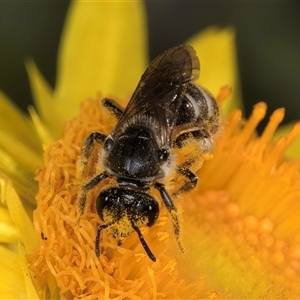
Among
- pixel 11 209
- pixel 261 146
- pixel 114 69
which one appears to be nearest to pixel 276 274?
pixel 261 146

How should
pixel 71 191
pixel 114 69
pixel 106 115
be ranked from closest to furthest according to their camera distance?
1. pixel 71 191
2. pixel 106 115
3. pixel 114 69

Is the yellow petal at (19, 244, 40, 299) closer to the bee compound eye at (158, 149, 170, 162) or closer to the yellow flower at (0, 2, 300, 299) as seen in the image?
the yellow flower at (0, 2, 300, 299)

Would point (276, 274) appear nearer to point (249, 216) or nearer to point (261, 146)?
point (249, 216)

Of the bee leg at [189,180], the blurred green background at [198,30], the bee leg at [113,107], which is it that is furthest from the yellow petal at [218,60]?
the bee leg at [189,180]

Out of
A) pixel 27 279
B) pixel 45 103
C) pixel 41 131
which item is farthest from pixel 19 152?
pixel 27 279

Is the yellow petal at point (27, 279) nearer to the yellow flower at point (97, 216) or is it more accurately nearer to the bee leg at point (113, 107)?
the yellow flower at point (97, 216)

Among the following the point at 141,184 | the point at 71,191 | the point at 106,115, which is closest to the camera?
A: the point at 141,184

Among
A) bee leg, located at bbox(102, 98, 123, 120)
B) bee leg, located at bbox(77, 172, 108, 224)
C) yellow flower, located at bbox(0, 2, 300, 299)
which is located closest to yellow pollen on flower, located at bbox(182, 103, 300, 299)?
yellow flower, located at bbox(0, 2, 300, 299)
